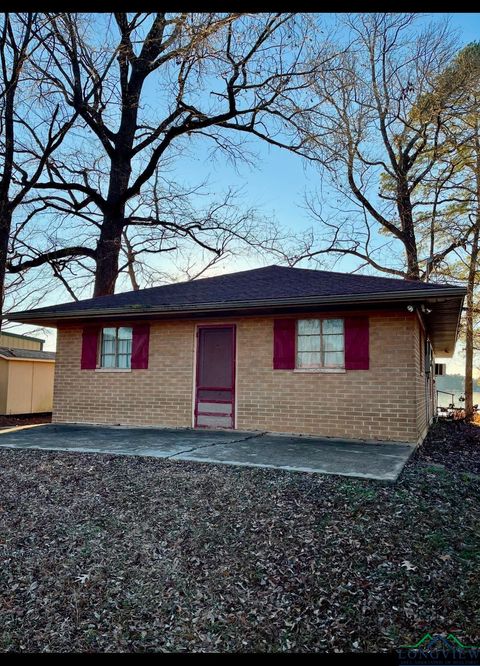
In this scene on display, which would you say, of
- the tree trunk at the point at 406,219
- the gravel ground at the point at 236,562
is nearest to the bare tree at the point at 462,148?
the tree trunk at the point at 406,219

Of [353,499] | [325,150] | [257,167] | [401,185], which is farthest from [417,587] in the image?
[401,185]

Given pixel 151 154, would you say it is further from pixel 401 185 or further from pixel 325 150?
pixel 401 185

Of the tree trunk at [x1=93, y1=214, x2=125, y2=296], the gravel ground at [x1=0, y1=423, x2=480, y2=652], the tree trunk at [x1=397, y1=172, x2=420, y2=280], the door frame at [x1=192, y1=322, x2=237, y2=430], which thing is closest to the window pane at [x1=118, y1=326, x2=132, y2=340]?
the door frame at [x1=192, y1=322, x2=237, y2=430]

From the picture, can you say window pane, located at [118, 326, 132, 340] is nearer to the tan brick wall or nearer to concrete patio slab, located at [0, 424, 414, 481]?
the tan brick wall

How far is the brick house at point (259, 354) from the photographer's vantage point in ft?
27.1

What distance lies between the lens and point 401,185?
1970cm

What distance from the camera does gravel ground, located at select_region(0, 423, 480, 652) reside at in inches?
117

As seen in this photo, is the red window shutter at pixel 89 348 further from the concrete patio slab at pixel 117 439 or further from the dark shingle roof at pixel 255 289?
the concrete patio slab at pixel 117 439

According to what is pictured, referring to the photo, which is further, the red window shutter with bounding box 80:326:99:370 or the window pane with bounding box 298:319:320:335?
the red window shutter with bounding box 80:326:99:370

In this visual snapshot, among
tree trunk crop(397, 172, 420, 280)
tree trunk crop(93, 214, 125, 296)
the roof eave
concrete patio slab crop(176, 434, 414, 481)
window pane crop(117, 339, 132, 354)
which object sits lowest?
concrete patio slab crop(176, 434, 414, 481)

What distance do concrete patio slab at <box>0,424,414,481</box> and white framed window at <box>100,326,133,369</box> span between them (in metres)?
1.65

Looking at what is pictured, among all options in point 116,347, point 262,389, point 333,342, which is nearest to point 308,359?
point 333,342

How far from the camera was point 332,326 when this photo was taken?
→ 8.81 meters

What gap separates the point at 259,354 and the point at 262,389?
0.72 m
